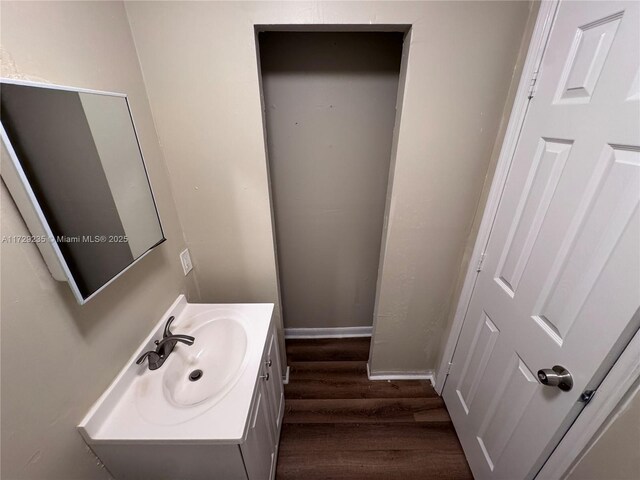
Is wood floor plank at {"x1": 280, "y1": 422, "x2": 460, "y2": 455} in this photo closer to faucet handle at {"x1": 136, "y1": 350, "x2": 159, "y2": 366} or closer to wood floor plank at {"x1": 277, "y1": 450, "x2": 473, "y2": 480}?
wood floor plank at {"x1": 277, "y1": 450, "x2": 473, "y2": 480}

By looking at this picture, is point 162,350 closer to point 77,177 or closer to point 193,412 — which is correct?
point 193,412

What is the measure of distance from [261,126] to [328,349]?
1.75m

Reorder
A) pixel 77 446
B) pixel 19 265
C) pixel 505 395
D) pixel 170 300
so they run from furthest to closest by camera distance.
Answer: pixel 170 300, pixel 505 395, pixel 77 446, pixel 19 265

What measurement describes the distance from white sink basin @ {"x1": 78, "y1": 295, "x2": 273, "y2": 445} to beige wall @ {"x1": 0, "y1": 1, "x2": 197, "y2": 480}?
0.07 meters

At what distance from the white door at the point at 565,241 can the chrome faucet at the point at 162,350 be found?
130 centimetres

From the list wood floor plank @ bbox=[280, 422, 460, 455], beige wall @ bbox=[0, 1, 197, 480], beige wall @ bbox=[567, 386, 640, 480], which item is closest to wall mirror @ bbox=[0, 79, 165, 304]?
beige wall @ bbox=[0, 1, 197, 480]

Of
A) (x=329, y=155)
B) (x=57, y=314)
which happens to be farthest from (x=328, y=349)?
(x=57, y=314)

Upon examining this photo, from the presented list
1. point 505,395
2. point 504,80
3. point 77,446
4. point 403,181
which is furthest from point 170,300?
point 504,80

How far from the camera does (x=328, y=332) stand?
7.29ft

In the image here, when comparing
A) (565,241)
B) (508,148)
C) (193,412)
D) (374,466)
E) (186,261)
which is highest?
(508,148)

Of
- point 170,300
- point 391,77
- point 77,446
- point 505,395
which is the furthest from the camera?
point 391,77

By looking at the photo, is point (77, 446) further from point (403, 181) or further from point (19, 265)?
point (403, 181)

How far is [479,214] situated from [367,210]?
26.6 inches

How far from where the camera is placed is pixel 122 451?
0.82 m
